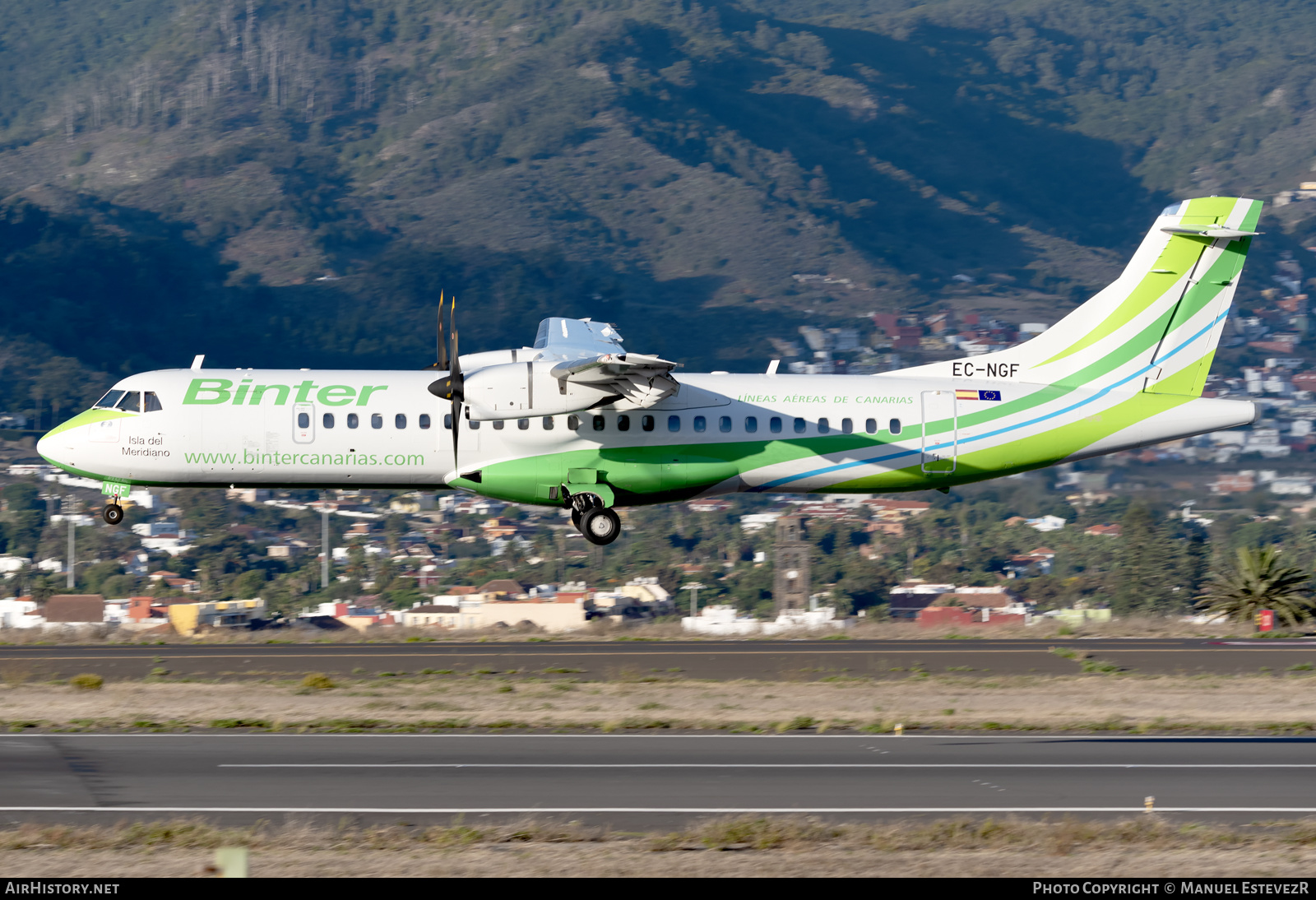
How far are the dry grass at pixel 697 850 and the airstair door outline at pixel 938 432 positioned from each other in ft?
54.7

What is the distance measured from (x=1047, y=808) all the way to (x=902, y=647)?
17.4 metres

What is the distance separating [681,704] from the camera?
24.7 metres

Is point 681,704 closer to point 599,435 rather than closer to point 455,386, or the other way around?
point 599,435

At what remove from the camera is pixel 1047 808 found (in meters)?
16.1

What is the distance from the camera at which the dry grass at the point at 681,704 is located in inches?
886

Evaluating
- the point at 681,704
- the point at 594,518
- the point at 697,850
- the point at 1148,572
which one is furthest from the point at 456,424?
the point at 1148,572

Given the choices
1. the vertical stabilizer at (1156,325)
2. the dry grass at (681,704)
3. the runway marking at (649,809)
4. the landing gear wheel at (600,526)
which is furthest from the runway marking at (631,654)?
the runway marking at (649,809)

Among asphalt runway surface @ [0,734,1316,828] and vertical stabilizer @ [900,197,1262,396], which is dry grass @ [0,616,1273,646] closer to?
vertical stabilizer @ [900,197,1262,396]

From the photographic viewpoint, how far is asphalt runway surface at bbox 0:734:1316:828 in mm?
15797

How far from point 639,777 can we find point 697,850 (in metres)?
3.90

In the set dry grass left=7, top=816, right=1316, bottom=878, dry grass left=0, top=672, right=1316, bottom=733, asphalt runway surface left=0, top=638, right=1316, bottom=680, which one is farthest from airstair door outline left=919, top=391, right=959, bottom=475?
dry grass left=7, top=816, right=1316, bottom=878

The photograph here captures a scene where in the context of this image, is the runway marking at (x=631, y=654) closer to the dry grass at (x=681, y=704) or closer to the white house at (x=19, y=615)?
the dry grass at (x=681, y=704)
